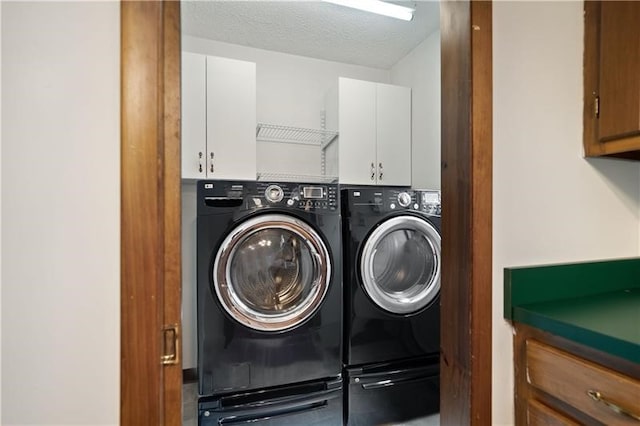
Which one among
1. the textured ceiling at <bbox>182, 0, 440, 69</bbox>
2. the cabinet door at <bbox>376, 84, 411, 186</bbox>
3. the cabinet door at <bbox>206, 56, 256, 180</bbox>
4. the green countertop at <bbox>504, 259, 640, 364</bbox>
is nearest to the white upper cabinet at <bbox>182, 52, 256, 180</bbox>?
the cabinet door at <bbox>206, 56, 256, 180</bbox>

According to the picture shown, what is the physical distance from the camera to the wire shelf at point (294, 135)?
2375 mm

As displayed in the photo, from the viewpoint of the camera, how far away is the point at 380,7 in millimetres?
1877

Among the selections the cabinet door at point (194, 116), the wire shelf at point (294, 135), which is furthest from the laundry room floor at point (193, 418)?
the wire shelf at point (294, 135)

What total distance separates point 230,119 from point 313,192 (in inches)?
32.5

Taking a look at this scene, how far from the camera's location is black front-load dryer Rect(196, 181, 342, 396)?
1.53 meters

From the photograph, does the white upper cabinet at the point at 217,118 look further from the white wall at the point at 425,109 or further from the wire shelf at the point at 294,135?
the white wall at the point at 425,109

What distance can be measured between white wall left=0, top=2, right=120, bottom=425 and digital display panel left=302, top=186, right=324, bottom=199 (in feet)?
3.70

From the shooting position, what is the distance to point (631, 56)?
0.87 metres

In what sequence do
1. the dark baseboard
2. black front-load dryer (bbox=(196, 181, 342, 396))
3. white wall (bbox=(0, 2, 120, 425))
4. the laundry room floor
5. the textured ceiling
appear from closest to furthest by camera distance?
white wall (bbox=(0, 2, 120, 425)) < black front-load dryer (bbox=(196, 181, 342, 396)) < the laundry room floor < the textured ceiling < the dark baseboard

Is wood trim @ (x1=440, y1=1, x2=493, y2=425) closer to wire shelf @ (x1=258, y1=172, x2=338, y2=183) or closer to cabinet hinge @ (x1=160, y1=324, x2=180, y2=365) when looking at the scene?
cabinet hinge @ (x1=160, y1=324, x2=180, y2=365)

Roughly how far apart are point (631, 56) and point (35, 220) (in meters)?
1.49

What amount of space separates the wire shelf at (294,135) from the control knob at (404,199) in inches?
30.9

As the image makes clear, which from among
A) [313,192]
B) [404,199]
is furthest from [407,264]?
[313,192]

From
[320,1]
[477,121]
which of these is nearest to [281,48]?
[320,1]
